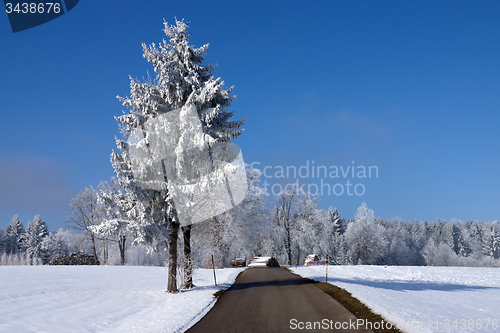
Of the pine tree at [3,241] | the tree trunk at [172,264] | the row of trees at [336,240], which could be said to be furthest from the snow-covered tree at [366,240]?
the pine tree at [3,241]

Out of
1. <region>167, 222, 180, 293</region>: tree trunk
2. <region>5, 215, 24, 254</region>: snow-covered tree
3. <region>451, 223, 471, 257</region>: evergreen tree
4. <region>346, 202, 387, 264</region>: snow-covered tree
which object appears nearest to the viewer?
<region>167, 222, 180, 293</region>: tree trunk

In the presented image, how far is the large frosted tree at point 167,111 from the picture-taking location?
1430 cm

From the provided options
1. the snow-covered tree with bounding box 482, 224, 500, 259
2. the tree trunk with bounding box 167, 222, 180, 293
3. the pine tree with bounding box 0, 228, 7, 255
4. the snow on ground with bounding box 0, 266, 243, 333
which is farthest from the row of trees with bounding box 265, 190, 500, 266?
the pine tree with bounding box 0, 228, 7, 255

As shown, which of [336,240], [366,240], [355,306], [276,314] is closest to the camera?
[276,314]

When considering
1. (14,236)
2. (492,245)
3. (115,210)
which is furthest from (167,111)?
(492,245)

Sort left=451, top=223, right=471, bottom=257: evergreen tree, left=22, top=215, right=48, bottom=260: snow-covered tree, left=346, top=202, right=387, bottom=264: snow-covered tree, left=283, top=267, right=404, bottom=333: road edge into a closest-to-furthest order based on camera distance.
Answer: left=283, top=267, right=404, bottom=333: road edge, left=22, top=215, right=48, bottom=260: snow-covered tree, left=346, top=202, right=387, bottom=264: snow-covered tree, left=451, top=223, right=471, bottom=257: evergreen tree

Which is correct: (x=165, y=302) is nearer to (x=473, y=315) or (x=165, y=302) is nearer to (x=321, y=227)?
(x=473, y=315)

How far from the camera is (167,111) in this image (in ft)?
51.3

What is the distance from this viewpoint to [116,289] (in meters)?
14.8

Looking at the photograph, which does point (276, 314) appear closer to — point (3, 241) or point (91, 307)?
point (91, 307)

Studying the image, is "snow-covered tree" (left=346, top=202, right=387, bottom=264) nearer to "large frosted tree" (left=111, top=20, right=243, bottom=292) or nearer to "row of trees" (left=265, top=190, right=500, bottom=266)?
"row of trees" (left=265, top=190, right=500, bottom=266)

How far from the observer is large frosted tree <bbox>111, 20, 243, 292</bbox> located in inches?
563

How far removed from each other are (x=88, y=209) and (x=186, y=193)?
2815cm

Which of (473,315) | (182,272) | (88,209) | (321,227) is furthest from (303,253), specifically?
(473,315)
